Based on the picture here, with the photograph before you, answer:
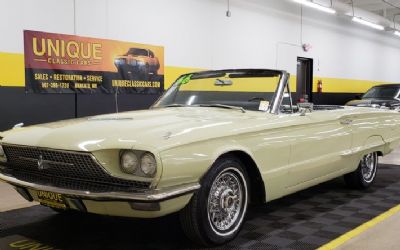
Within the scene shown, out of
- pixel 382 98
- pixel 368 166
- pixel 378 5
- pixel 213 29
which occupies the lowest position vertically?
pixel 368 166

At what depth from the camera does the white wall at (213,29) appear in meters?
7.33

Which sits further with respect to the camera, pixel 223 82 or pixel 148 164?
pixel 223 82

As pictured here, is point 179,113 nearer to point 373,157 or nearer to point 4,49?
point 373,157

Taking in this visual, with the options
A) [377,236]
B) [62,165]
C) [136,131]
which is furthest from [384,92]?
[62,165]

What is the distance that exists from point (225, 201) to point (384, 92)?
34.0 feet

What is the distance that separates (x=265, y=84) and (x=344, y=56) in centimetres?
→ 1235

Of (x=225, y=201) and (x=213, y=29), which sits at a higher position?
(x=213, y=29)

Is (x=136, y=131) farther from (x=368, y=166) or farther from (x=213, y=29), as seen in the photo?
(x=213, y=29)

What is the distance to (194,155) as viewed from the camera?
9.32ft

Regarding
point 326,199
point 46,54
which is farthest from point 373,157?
point 46,54

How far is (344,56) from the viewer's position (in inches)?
609

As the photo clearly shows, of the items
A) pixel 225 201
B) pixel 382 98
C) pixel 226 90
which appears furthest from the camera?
pixel 382 98

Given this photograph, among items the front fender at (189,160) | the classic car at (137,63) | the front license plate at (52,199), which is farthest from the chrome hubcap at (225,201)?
the classic car at (137,63)

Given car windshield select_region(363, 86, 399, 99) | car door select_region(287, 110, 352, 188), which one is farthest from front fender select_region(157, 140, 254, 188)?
car windshield select_region(363, 86, 399, 99)
